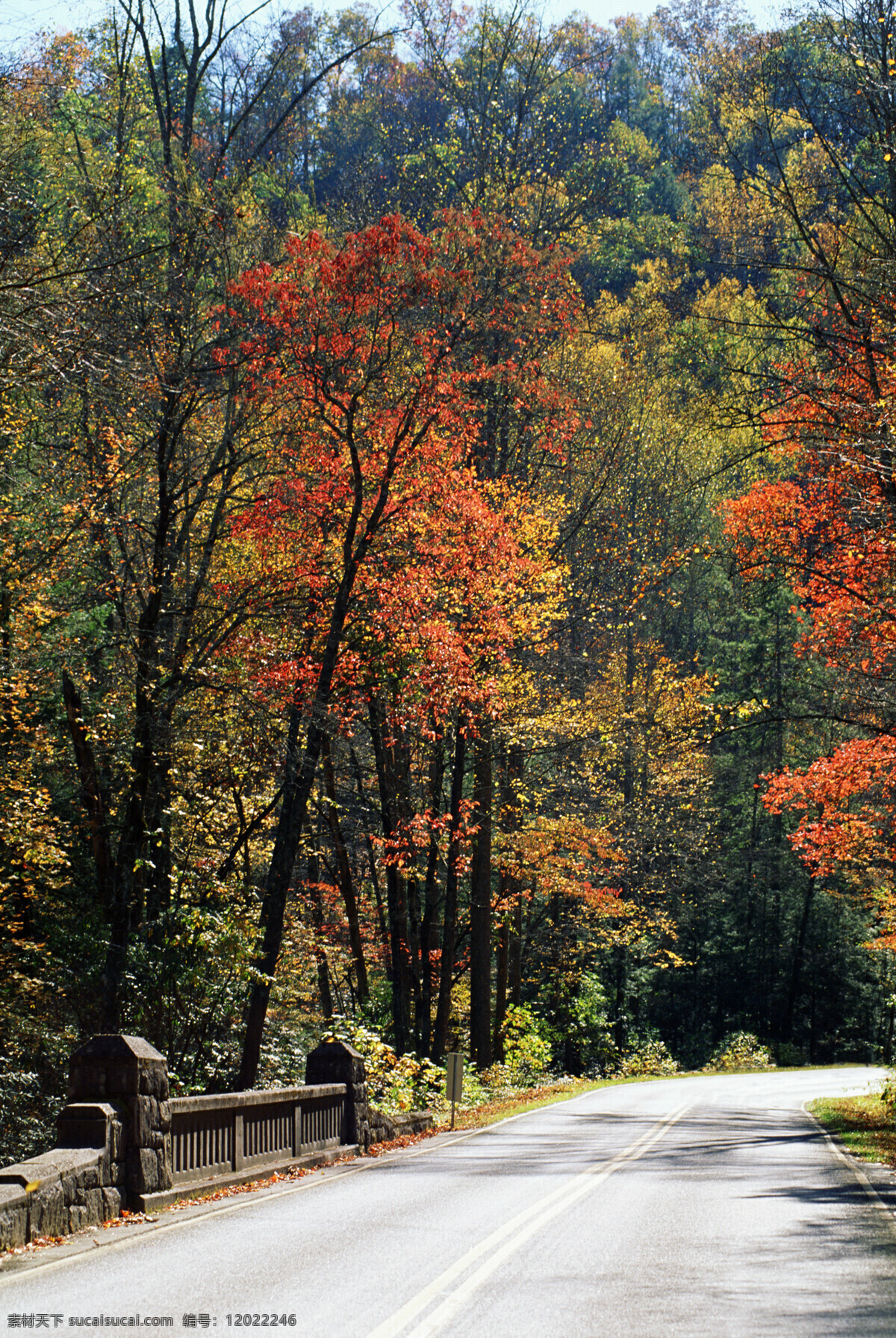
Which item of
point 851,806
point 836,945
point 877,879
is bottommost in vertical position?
point 836,945

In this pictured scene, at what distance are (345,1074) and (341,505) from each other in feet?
33.6

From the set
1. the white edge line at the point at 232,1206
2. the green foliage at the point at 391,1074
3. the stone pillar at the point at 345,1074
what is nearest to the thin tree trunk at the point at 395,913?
the green foliage at the point at 391,1074

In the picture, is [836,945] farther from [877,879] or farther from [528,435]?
[528,435]

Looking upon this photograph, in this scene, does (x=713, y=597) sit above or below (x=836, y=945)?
above

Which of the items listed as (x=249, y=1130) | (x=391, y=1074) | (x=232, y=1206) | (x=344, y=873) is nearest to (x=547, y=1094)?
(x=344, y=873)

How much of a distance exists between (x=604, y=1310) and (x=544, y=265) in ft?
68.1

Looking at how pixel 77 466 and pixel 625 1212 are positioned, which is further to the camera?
pixel 77 466

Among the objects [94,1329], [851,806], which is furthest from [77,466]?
[851,806]

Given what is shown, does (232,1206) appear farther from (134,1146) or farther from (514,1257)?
(514,1257)

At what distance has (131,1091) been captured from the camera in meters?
9.87

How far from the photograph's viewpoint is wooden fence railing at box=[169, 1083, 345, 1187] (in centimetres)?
1091

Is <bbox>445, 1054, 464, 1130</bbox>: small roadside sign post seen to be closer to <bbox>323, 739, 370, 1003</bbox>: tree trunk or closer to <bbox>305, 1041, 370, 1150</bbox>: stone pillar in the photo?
<bbox>305, 1041, 370, 1150</bbox>: stone pillar

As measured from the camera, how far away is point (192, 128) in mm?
19859

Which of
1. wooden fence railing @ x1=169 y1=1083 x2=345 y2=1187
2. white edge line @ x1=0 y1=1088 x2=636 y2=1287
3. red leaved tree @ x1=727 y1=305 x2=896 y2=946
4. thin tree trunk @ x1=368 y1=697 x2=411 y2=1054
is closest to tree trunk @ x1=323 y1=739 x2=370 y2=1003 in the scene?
thin tree trunk @ x1=368 y1=697 x2=411 y2=1054
